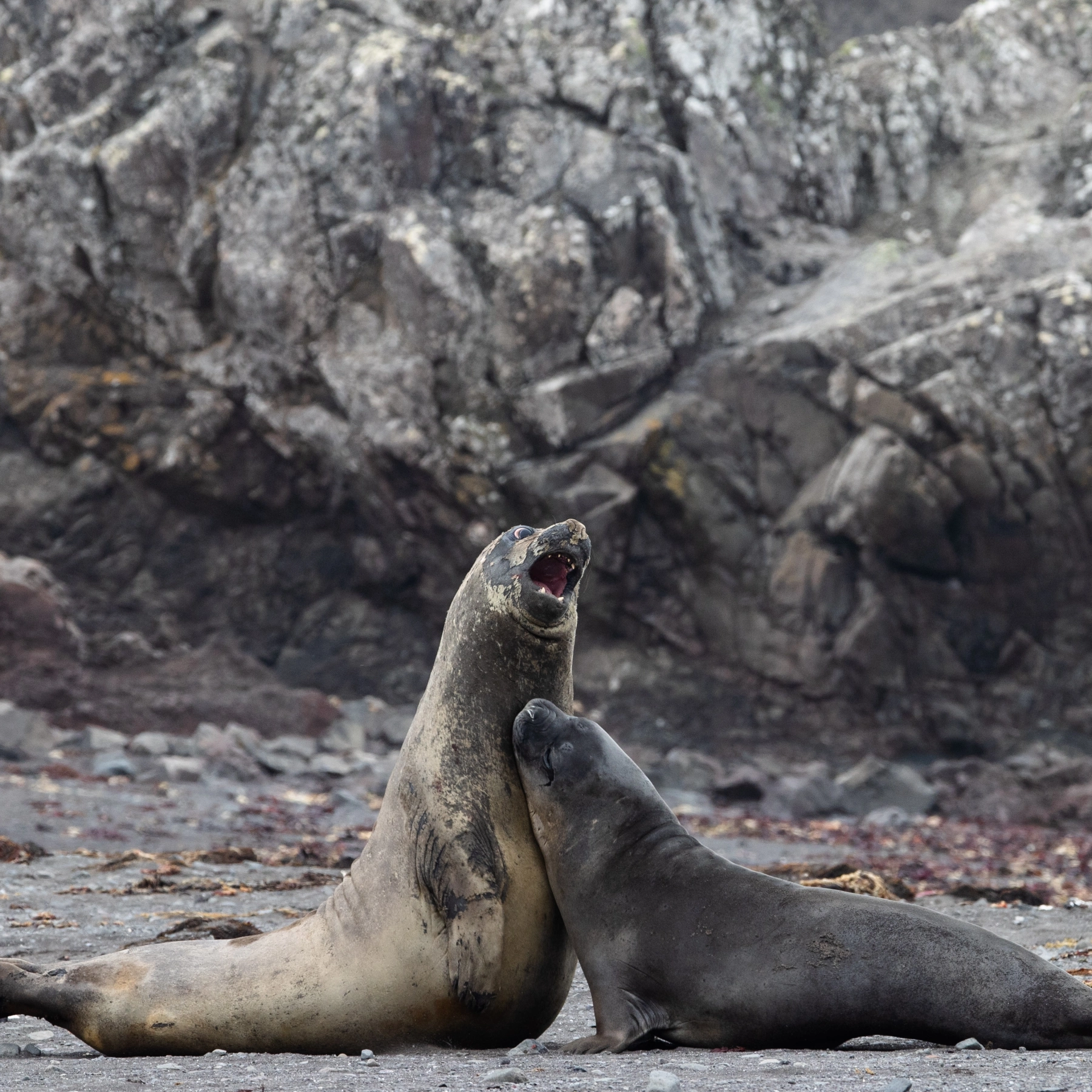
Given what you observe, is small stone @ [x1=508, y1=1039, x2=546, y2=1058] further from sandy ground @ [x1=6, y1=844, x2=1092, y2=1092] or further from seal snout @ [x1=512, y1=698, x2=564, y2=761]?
seal snout @ [x1=512, y1=698, x2=564, y2=761]

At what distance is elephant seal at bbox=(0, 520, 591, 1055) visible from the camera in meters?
4.75

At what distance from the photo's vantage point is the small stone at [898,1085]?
127 inches

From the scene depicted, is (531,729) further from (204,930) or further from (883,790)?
(883,790)

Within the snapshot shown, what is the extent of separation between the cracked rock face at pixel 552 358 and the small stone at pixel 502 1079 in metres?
18.5

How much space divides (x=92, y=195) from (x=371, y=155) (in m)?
5.35

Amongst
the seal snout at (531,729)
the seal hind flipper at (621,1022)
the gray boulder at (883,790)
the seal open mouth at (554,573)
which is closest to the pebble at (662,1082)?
the seal hind flipper at (621,1022)

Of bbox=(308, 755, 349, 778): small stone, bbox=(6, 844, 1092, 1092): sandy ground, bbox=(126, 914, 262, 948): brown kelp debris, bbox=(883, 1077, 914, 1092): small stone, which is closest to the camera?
bbox=(883, 1077, 914, 1092): small stone

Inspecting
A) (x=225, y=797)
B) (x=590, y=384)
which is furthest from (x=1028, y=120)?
(x=225, y=797)

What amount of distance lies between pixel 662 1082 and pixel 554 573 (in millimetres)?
Answer: 2233

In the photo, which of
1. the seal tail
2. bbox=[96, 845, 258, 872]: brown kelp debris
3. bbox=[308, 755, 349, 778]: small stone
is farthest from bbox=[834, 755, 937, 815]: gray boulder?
the seal tail

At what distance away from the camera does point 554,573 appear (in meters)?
5.19

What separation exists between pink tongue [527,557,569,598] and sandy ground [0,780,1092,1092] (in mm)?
1744

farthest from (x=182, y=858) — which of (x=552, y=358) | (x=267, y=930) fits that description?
(x=552, y=358)

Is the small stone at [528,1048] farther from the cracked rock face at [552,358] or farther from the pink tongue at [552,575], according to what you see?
the cracked rock face at [552,358]
